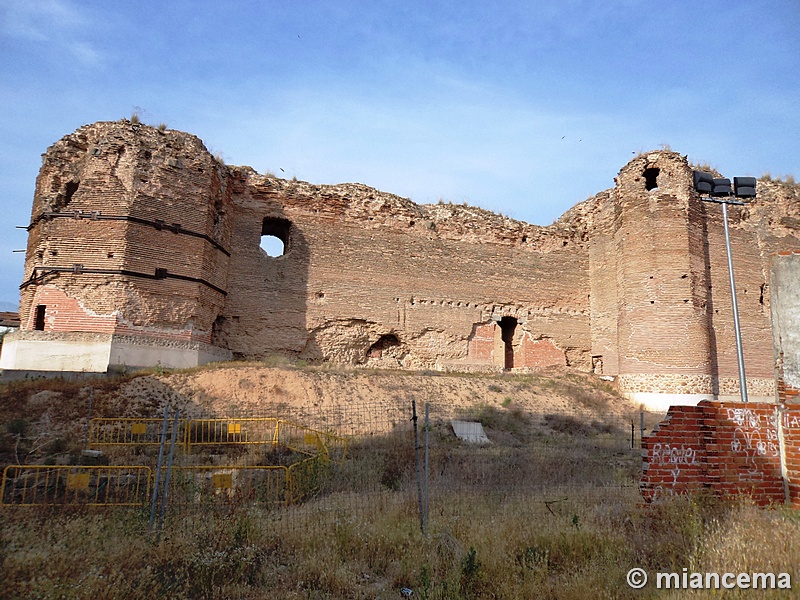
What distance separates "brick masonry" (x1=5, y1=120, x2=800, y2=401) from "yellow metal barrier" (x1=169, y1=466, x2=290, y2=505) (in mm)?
6911

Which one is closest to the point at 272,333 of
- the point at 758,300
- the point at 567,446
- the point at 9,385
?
the point at 9,385

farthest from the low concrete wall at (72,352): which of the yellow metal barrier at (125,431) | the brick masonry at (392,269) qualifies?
the yellow metal barrier at (125,431)

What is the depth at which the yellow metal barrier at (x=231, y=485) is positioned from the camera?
266 inches

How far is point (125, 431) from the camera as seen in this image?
1048cm

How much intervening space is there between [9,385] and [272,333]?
681 cm

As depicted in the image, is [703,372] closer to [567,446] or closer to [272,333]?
[567,446]

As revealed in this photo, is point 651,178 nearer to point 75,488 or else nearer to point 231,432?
point 231,432

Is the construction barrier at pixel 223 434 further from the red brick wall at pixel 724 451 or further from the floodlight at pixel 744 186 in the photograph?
the floodlight at pixel 744 186

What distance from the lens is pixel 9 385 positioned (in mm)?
11484

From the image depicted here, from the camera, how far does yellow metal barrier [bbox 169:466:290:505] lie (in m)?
6.76

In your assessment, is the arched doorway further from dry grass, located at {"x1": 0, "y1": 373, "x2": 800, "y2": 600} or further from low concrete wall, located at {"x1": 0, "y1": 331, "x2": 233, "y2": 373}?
dry grass, located at {"x1": 0, "y1": 373, "x2": 800, "y2": 600}

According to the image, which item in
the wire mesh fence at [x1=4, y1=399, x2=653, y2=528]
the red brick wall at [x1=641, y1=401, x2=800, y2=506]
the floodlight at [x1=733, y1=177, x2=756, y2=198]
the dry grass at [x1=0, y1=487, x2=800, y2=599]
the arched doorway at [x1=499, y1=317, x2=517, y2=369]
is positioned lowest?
the dry grass at [x1=0, y1=487, x2=800, y2=599]

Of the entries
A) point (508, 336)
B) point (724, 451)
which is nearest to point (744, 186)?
point (724, 451)

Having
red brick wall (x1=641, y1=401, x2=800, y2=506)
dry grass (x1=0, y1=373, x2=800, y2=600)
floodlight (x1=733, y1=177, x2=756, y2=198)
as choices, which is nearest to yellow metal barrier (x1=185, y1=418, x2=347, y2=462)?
dry grass (x1=0, y1=373, x2=800, y2=600)
